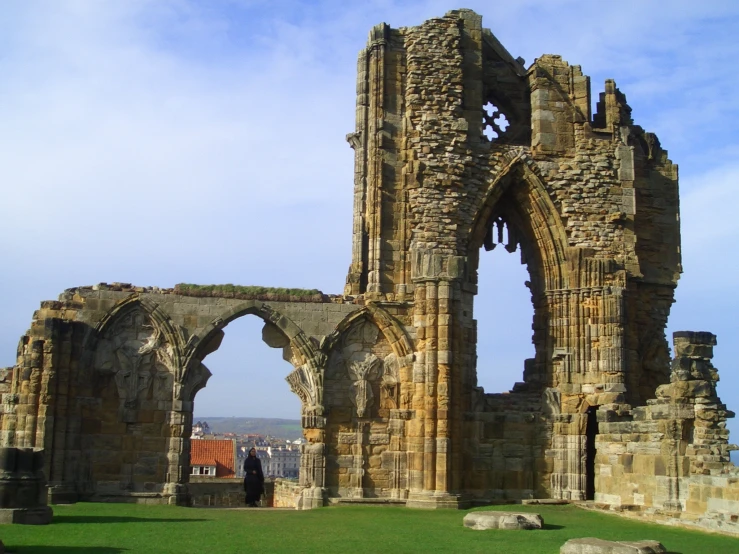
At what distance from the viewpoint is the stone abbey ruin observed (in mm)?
18641

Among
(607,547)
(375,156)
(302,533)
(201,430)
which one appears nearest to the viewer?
(607,547)

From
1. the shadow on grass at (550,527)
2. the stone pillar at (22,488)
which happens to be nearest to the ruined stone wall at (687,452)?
the shadow on grass at (550,527)

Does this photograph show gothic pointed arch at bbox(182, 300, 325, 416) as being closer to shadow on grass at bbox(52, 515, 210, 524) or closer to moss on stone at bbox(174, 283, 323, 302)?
moss on stone at bbox(174, 283, 323, 302)

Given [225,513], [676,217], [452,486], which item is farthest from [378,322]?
[676,217]

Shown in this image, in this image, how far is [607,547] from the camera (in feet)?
35.1

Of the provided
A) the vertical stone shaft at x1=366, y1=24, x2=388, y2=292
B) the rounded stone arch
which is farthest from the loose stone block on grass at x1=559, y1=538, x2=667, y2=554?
the vertical stone shaft at x1=366, y1=24, x2=388, y2=292

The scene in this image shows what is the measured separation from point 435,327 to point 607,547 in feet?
29.2

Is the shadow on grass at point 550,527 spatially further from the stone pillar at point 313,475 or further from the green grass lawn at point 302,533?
the stone pillar at point 313,475

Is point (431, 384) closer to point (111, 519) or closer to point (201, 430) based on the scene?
point (111, 519)

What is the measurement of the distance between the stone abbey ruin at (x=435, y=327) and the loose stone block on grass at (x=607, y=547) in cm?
597

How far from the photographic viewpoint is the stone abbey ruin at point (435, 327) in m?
18.6

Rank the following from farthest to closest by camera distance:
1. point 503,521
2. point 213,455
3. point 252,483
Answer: point 213,455 → point 252,483 → point 503,521

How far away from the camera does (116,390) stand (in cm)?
1892

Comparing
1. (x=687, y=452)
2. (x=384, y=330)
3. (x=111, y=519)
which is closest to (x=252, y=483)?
(x=384, y=330)
